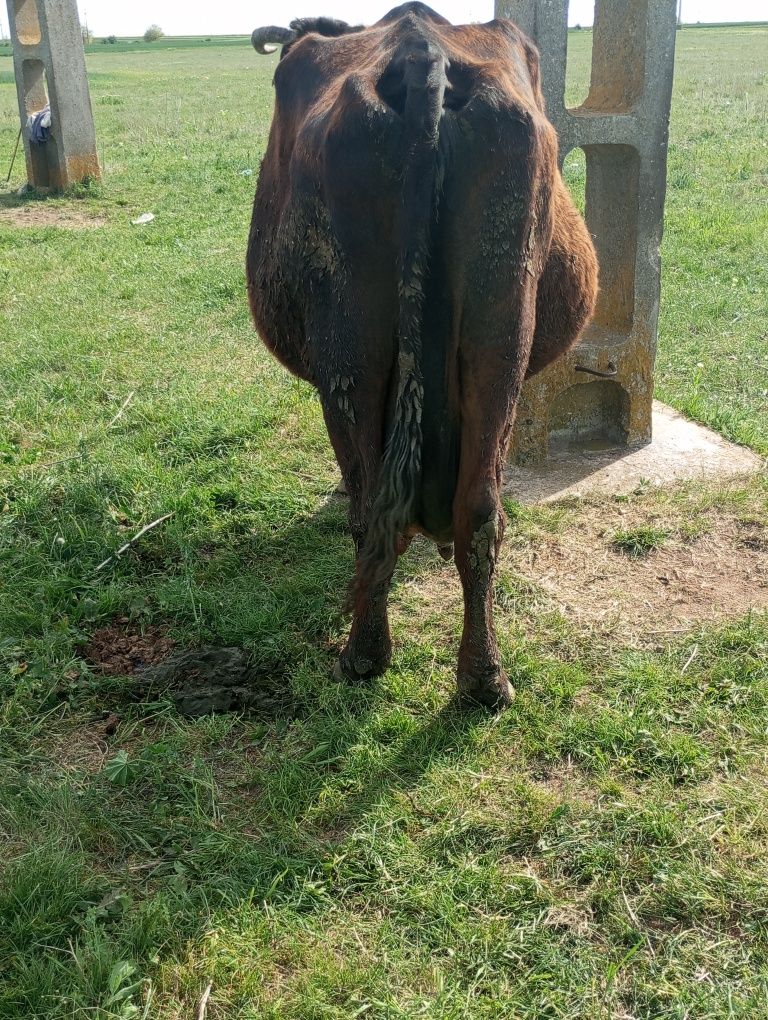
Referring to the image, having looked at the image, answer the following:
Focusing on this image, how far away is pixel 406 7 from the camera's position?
11.5 feet

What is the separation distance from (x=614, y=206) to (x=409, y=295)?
2.83 metres

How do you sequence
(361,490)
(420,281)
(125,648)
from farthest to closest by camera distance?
(125,648), (361,490), (420,281)

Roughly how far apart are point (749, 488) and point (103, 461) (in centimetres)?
328

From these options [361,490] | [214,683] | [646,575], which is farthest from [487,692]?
[646,575]

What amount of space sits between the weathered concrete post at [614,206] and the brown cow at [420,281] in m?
1.36

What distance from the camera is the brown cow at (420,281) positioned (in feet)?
9.12

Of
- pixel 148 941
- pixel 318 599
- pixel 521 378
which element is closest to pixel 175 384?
pixel 318 599

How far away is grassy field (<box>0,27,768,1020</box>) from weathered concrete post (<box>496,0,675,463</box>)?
2.16 feet

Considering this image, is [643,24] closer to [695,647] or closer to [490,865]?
[695,647]

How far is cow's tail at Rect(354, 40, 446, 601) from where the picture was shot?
2711 millimetres

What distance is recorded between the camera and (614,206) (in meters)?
5.18

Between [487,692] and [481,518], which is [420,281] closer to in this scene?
[481,518]

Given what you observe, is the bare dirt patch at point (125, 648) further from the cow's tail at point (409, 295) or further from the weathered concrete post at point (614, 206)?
the weathered concrete post at point (614, 206)

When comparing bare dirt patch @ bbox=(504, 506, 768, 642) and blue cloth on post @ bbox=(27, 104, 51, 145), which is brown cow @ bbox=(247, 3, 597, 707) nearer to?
bare dirt patch @ bbox=(504, 506, 768, 642)
